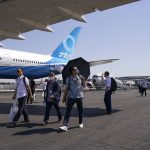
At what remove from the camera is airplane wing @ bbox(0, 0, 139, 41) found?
14062 mm

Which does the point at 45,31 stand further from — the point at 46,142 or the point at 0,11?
the point at 46,142

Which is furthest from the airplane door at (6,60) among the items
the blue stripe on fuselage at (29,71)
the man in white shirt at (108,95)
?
the man in white shirt at (108,95)

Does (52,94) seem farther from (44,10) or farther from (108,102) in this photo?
(44,10)

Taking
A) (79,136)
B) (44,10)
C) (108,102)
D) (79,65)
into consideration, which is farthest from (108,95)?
(79,65)

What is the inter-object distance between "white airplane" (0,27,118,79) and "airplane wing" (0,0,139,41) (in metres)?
10.6

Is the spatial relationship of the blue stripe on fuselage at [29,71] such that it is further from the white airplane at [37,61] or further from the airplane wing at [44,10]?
the airplane wing at [44,10]

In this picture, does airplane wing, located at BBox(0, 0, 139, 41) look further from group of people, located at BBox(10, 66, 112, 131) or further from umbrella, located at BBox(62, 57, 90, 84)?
group of people, located at BBox(10, 66, 112, 131)

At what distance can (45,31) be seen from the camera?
17.7 meters

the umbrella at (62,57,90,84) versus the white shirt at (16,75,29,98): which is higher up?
the umbrella at (62,57,90,84)

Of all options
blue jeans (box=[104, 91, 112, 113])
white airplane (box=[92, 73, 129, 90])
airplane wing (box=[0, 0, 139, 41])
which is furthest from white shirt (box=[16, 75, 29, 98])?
white airplane (box=[92, 73, 129, 90])

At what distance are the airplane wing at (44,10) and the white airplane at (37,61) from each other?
1055 cm

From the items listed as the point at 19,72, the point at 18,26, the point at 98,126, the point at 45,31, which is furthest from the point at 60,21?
the point at 98,126

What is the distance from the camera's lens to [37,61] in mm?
32250

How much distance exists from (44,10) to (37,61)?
16858 mm
